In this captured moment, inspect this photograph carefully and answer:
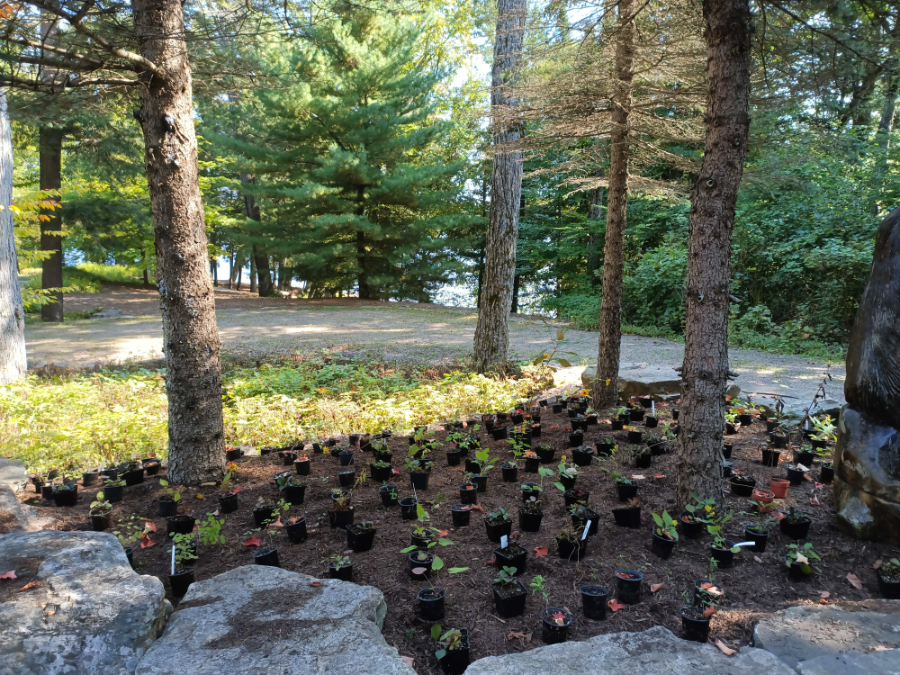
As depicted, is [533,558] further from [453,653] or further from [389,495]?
[389,495]

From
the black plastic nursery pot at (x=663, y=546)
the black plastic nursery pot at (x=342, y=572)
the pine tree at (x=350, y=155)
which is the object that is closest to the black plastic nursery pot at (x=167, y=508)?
the black plastic nursery pot at (x=342, y=572)

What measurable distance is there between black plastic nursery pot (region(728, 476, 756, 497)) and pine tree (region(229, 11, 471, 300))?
13.2m

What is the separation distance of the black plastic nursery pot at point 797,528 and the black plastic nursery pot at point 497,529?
1334 millimetres

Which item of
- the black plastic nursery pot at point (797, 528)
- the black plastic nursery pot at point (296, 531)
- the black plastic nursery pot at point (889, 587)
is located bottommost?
the black plastic nursery pot at point (296, 531)

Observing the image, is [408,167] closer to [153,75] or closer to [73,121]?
[73,121]

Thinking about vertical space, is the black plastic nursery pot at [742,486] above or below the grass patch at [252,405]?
above

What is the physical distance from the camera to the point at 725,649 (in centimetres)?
172

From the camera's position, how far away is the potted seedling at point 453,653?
176 cm

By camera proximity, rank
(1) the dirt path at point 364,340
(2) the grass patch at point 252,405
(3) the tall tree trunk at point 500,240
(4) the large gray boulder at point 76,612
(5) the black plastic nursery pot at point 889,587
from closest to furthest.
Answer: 1. (4) the large gray boulder at point 76,612
2. (5) the black plastic nursery pot at point 889,587
3. (2) the grass patch at point 252,405
4. (3) the tall tree trunk at point 500,240
5. (1) the dirt path at point 364,340

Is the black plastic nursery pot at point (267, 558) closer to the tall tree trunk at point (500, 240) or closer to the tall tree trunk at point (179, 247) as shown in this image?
the tall tree trunk at point (179, 247)

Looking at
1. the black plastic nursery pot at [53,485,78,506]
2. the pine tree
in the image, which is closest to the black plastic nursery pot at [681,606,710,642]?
the black plastic nursery pot at [53,485,78,506]

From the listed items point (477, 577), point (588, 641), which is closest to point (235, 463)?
point (477, 577)

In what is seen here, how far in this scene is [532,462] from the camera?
3561mm

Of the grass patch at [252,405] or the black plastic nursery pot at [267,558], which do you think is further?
the grass patch at [252,405]
